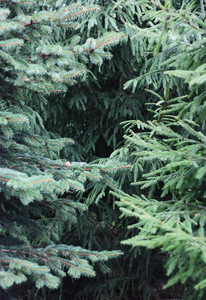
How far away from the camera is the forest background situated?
2.12m

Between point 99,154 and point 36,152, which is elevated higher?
point 36,152

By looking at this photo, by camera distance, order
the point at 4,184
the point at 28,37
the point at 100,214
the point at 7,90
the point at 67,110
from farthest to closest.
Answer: the point at 67,110 → the point at 100,214 → the point at 7,90 → the point at 28,37 → the point at 4,184

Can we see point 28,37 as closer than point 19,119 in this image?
No

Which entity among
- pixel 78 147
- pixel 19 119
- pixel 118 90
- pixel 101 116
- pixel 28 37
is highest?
pixel 28 37

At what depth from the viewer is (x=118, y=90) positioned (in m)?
4.54

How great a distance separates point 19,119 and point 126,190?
2.12 meters

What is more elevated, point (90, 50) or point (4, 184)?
point (90, 50)

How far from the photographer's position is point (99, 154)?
191 inches

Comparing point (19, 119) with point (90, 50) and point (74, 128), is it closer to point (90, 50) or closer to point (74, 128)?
point (90, 50)

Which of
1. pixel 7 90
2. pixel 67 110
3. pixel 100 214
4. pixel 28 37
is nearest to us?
pixel 28 37


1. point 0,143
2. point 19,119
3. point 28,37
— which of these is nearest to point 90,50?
point 28,37

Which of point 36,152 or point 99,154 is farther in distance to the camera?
point 99,154

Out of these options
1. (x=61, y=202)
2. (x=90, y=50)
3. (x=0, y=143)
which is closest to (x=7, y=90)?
(x=0, y=143)

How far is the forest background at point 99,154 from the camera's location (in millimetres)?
2121
